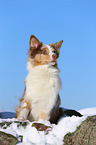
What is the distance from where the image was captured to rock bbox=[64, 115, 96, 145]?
456 cm

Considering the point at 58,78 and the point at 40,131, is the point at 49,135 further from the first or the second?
the point at 58,78

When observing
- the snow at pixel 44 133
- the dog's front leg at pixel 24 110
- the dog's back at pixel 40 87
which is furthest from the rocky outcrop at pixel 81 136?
the dog's back at pixel 40 87

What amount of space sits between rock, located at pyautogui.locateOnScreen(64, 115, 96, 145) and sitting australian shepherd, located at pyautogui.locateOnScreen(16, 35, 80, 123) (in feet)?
4.93

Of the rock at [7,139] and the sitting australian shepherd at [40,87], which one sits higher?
the sitting australian shepherd at [40,87]

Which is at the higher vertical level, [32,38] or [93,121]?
[32,38]

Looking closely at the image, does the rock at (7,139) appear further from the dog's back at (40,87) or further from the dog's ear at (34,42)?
the dog's ear at (34,42)

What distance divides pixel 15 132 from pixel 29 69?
198 centimetres

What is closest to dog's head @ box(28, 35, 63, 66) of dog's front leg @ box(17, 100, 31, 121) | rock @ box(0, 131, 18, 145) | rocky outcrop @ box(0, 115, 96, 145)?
→ dog's front leg @ box(17, 100, 31, 121)

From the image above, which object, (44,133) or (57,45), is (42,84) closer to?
(57,45)

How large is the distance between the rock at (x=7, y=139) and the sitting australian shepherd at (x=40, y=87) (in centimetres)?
138

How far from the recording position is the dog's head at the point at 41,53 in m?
6.09

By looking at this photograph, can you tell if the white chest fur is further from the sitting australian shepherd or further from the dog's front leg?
the dog's front leg

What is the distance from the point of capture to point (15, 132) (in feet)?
17.1

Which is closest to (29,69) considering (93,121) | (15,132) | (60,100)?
(60,100)
